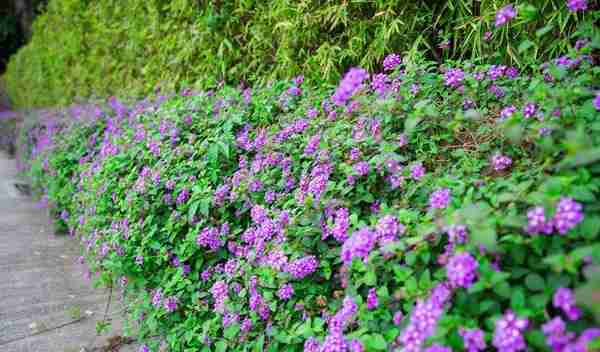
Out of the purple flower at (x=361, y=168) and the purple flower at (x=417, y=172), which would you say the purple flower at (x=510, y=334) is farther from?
the purple flower at (x=361, y=168)

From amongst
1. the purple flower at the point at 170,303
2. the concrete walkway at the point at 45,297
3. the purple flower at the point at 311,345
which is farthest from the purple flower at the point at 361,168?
the concrete walkway at the point at 45,297

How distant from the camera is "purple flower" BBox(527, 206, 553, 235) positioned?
94 cm

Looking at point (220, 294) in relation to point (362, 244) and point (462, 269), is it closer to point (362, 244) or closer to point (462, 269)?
point (362, 244)

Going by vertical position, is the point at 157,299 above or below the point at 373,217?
below

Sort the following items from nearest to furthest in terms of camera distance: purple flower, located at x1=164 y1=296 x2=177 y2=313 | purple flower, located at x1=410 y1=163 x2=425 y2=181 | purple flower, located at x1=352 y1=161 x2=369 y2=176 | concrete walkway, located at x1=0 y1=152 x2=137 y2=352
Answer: purple flower, located at x1=410 y1=163 x2=425 y2=181 < purple flower, located at x1=352 y1=161 x2=369 y2=176 < purple flower, located at x1=164 y1=296 x2=177 y2=313 < concrete walkway, located at x1=0 y1=152 x2=137 y2=352

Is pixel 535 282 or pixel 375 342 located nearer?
pixel 535 282

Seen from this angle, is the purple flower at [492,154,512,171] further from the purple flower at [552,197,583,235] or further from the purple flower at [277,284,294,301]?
the purple flower at [277,284,294,301]

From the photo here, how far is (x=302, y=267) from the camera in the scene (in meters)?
1.43

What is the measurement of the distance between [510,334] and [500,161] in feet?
1.74

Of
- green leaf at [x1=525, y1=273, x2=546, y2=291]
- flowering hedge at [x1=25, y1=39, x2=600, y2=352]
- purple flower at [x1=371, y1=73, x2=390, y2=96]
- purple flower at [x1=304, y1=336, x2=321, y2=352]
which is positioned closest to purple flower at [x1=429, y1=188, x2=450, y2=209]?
flowering hedge at [x1=25, y1=39, x2=600, y2=352]

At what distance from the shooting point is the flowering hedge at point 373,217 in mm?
961

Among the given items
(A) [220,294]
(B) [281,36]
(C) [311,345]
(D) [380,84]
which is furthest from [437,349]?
(B) [281,36]

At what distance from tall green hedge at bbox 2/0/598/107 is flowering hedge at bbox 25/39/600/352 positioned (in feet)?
0.81

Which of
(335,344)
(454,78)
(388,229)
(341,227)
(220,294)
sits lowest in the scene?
(220,294)
